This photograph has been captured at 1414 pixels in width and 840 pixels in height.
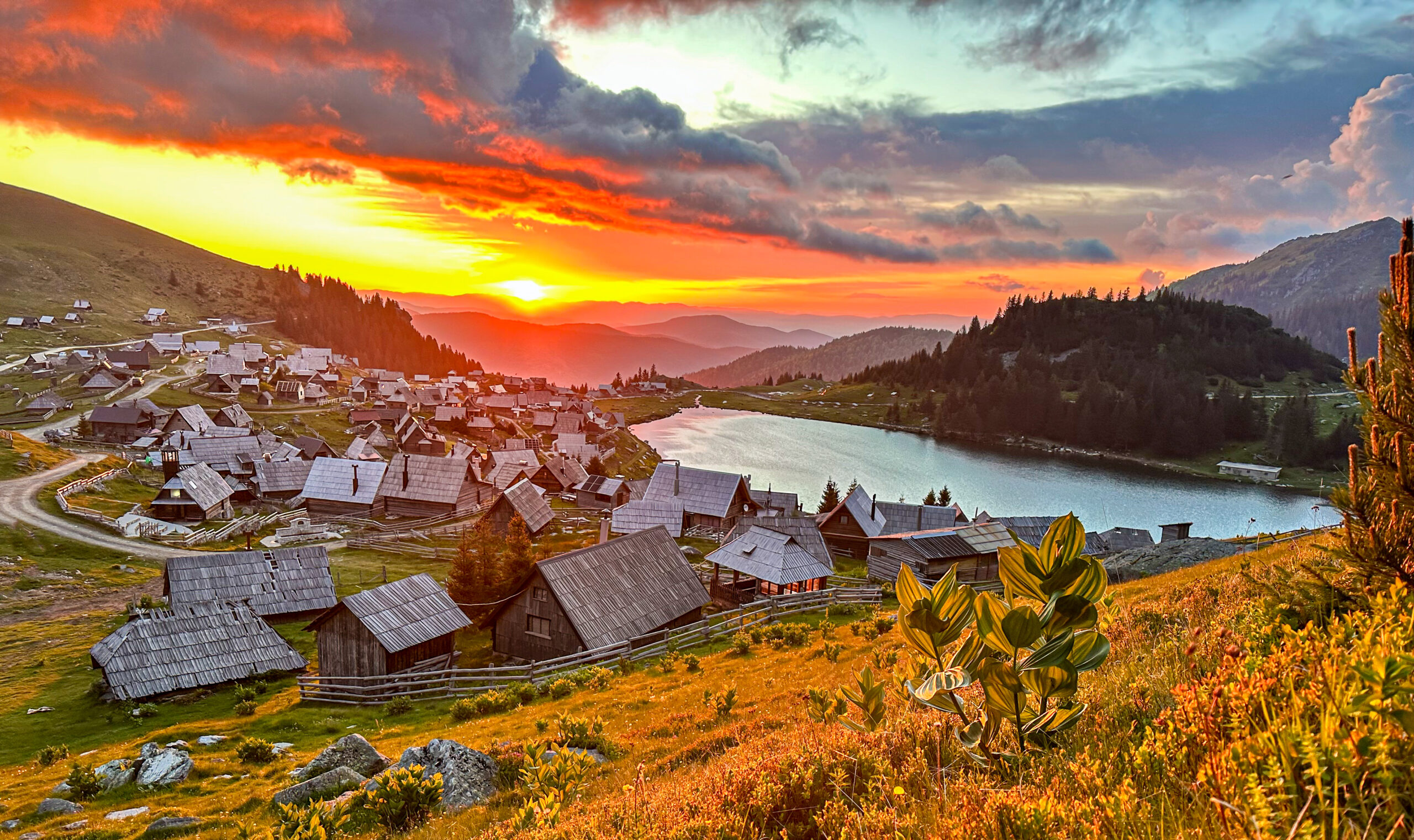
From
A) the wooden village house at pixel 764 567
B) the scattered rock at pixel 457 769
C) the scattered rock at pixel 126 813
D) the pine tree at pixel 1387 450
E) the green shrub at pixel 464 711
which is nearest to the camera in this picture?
the pine tree at pixel 1387 450

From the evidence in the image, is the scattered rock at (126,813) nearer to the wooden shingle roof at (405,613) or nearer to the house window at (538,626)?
the wooden shingle roof at (405,613)

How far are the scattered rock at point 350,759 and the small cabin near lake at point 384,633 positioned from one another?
12.6m

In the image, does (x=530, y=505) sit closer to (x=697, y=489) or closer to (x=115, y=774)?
(x=697, y=489)

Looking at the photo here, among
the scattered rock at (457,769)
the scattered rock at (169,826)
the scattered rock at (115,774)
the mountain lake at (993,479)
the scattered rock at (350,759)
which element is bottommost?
the mountain lake at (993,479)

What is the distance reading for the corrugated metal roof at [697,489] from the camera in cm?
6353

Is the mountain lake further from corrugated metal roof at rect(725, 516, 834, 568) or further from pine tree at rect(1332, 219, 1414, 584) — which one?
pine tree at rect(1332, 219, 1414, 584)

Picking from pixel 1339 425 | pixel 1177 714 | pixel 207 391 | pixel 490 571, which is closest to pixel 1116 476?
pixel 1339 425

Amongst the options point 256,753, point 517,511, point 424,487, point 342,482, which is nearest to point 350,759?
point 256,753

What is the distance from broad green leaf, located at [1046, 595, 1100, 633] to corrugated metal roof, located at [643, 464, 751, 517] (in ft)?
194

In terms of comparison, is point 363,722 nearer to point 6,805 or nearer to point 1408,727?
point 6,805

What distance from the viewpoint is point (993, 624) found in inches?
162

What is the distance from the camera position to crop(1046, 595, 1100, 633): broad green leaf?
4016 millimetres

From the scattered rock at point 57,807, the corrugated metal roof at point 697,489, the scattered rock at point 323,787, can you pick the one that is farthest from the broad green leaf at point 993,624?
the corrugated metal roof at point 697,489

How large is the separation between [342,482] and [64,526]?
825 inches
